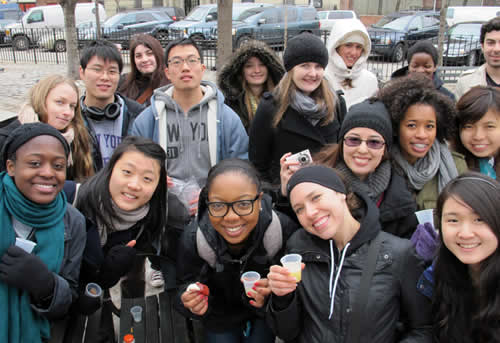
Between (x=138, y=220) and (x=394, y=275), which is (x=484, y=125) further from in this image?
(x=138, y=220)

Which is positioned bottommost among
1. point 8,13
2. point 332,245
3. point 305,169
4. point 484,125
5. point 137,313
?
point 137,313

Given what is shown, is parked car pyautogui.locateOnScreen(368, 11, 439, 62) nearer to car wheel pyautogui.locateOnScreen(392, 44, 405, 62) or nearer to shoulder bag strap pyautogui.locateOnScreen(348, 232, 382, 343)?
car wheel pyautogui.locateOnScreen(392, 44, 405, 62)

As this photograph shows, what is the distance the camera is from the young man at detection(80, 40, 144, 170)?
379 cm

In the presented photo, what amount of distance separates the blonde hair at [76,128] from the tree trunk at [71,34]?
35.9ft

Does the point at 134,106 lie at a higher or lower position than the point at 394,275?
higher

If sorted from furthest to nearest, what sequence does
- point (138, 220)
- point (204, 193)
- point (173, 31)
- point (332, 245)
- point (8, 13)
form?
point (8, 13), point (173, 31), point (138, 220), point (204, 193), point (332, 245)

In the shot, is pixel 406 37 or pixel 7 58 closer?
pixel 406 37

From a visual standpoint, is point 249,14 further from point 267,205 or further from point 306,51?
point 267,205

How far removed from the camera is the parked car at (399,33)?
51.6ft

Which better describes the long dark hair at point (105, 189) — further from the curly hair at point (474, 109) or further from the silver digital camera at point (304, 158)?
the curly hair at point (474, 109)

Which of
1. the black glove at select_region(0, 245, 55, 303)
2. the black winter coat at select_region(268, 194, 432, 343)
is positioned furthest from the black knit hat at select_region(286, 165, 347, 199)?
the black glove at select_region(0, 245, 55, 303)

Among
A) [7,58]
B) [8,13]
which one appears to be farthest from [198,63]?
[8,13]

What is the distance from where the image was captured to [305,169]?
8.07ft

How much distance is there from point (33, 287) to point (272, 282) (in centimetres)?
125
